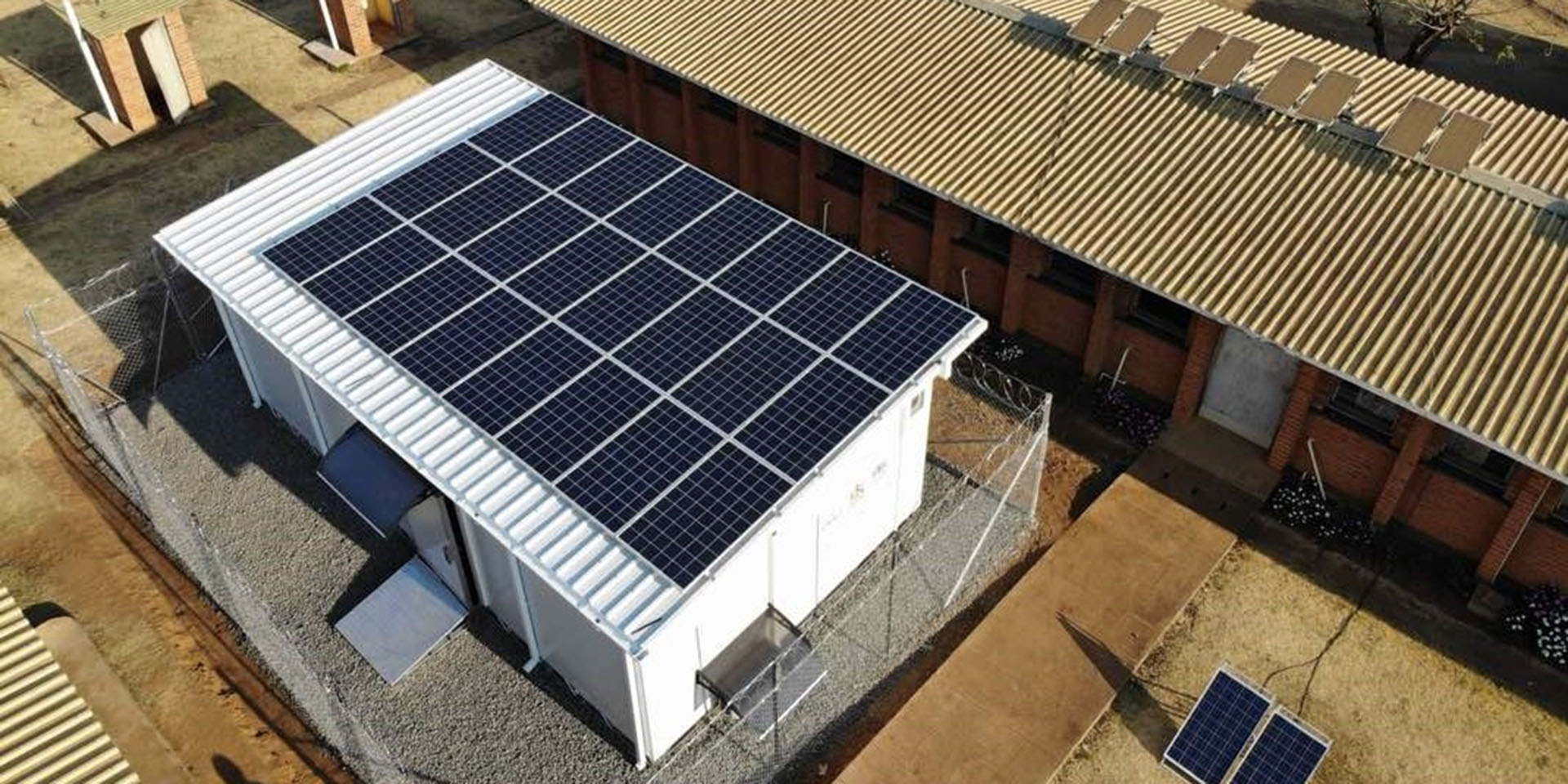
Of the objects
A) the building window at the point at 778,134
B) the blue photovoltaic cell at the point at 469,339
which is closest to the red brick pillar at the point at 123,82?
the building window at the point at 778,134

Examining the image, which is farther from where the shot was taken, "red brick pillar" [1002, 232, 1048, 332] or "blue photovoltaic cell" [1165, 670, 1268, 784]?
"red brick pillar" [1002, 232, 1048, 332]

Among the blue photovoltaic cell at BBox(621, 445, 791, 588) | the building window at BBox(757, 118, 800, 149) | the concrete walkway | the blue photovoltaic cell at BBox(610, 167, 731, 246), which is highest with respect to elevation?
the blue photovoltaic cell at BBox(610, 167, 731, 246)

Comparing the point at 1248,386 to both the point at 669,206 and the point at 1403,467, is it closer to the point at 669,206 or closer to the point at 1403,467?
the point at 1403,467

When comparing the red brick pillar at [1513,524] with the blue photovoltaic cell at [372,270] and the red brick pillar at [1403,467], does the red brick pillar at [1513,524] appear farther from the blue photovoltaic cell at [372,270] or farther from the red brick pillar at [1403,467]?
the blue photovoltaic cell at [372,270]

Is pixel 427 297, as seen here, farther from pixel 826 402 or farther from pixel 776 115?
pixel 776 115

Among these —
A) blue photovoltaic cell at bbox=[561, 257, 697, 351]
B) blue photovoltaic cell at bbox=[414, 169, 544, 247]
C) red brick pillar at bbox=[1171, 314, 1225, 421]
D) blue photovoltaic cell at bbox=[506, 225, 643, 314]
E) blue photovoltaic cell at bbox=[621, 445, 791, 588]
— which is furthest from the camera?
red brick pillar at bbox=[1171, 314, 1225, 421]

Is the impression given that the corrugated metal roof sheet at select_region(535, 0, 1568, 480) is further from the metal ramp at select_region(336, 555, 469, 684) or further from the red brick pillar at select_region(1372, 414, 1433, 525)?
the metal ramp at select_region(336, 555, 469, 684)

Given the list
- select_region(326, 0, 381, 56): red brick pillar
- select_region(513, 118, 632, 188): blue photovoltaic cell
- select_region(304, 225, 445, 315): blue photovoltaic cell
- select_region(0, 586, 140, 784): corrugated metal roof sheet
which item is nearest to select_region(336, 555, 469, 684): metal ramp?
select_region(0, 586, 140, 784): corrugated metal roof sheet
